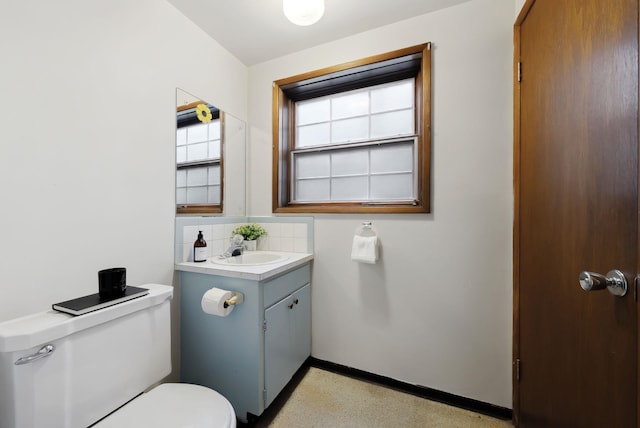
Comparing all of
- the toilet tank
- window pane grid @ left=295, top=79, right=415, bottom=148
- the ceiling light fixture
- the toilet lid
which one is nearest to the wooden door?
window pane grid @ left=295, top=79, right=415, bottom=148

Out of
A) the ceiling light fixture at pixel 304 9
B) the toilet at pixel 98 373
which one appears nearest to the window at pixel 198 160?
the toilet at pixel 98 373

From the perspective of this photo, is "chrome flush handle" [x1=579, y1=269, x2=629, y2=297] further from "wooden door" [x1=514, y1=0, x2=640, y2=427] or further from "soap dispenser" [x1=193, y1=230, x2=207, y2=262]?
"soap dispenser" [x1=193, y1=230, x2=207, y2=262]

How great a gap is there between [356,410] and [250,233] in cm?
130

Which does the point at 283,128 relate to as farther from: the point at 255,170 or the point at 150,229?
the point at 150,229

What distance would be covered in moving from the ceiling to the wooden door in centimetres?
71

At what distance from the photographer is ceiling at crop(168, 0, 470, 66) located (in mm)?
1487

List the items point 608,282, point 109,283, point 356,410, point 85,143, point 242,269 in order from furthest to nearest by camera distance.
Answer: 1. point 356,410
2. point 242,269
3. point 85,143
4. point 109,283
5. point 608,282

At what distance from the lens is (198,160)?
1682 mm

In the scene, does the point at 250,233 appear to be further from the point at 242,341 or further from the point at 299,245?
A: the point at 242,341

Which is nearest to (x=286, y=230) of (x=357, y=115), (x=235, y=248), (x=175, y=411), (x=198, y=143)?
(x=235, y=248)

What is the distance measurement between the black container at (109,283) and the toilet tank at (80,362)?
7cm

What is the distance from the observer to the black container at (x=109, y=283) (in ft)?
3.15

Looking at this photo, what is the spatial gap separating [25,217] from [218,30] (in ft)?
4.97

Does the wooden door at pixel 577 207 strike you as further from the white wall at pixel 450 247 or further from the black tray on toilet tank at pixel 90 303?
the black tray on toilet tank at pixel 90 303
